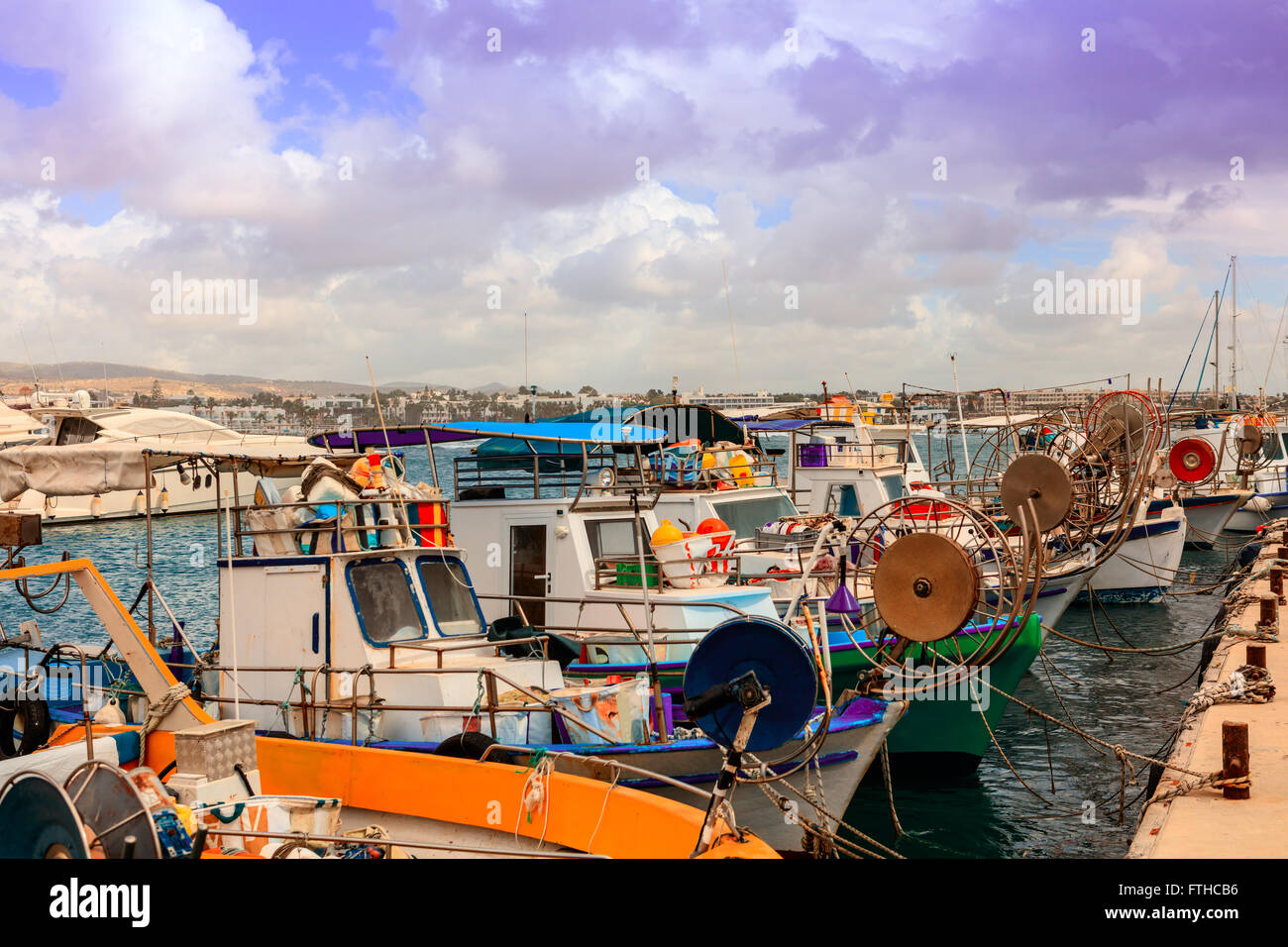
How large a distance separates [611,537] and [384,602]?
4.16 m

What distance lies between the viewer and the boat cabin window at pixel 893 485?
74.6ft

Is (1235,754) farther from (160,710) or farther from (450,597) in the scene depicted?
(160,710)

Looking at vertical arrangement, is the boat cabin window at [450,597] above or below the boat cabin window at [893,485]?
below

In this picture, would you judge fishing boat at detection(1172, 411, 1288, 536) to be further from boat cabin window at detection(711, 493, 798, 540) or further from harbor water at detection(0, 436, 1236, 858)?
boat cabin window at detection(711, 493, 798, 540)

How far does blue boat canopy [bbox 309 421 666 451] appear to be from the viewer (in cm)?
1373

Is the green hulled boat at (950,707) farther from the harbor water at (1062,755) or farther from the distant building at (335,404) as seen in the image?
the distant building at (335,404)

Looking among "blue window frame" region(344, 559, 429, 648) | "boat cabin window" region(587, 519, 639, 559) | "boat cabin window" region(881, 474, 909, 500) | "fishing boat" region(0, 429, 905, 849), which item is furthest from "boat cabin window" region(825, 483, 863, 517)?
"blue window frame" region(344, 559, 429, 648)

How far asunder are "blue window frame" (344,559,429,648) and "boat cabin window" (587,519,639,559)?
11.9ft

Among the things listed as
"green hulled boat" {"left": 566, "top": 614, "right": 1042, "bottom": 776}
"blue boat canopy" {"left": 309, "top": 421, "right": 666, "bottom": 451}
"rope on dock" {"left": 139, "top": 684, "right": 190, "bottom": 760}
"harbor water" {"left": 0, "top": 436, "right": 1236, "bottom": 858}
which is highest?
"blue boat canopy" {"left": 309, "top": 421, "right": 666, "bottom": 451}

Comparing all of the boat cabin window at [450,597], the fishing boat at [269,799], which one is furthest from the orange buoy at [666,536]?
the fishing boat at [269,799]

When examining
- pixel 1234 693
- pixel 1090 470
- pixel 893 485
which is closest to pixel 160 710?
pixel 1234 693

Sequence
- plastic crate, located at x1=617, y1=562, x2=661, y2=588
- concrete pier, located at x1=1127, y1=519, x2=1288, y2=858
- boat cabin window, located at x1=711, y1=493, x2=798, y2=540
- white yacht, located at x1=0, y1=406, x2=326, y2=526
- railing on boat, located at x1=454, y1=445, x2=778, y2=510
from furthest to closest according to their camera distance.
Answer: boat cabin window, located at x1=711, y1=493, x2=798, y2=540
railing on boat, located at x1=454, y1=445, x2=778, y2=510
plastic crate, located at x1=617, y1=562, x2=661, y2=588
white yacht, located at x1=0, y1=406, x2=326, y2=526
concrete pier, located at x1=1127, y1=519, x2=1288, y2=858

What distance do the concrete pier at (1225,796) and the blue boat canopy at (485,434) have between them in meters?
7.28
